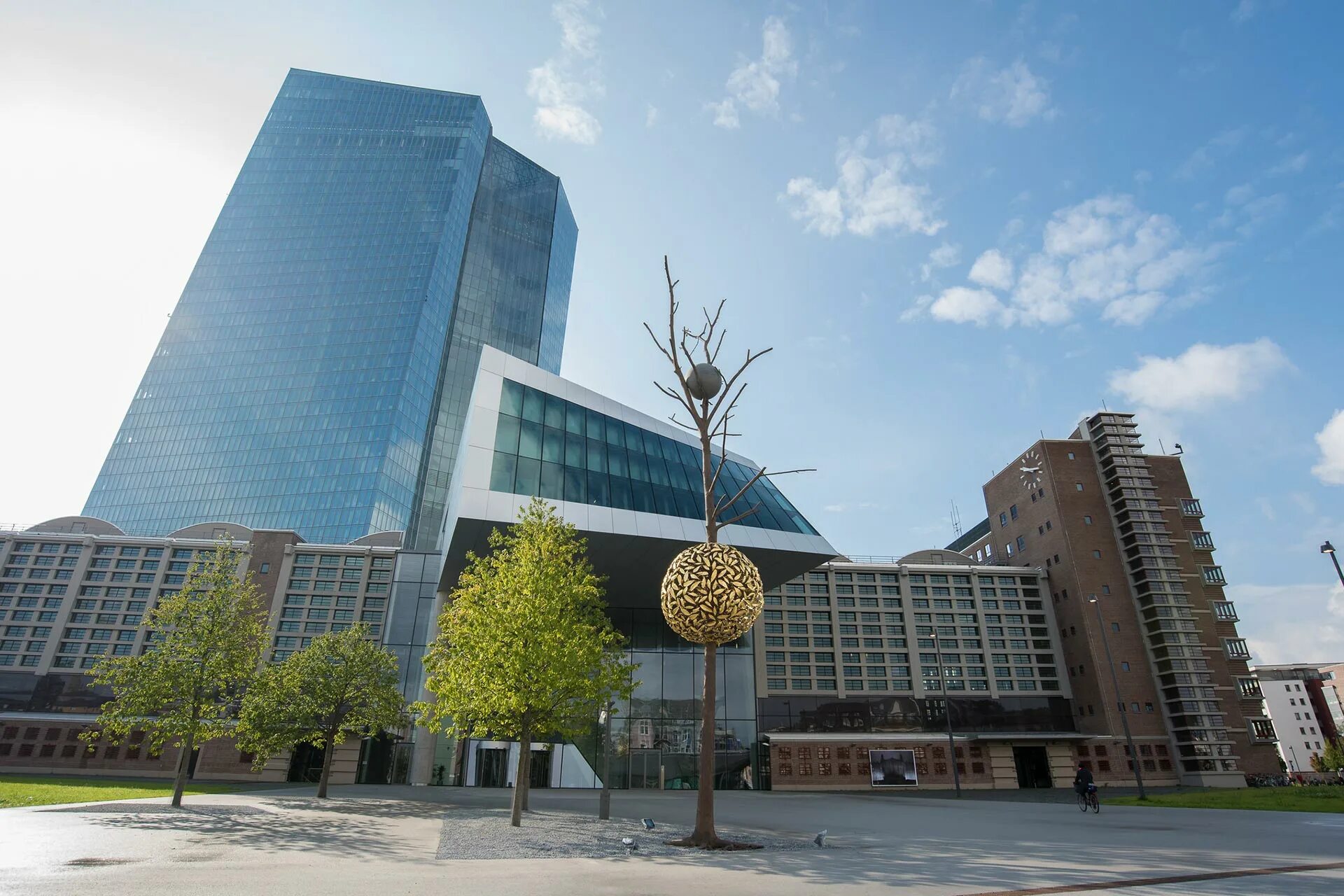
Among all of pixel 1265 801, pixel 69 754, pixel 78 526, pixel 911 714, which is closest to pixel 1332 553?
pixel 1265 801

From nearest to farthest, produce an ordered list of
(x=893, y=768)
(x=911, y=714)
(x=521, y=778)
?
(x=521, y=778) < (x=893, y=768) < (x=911, y=714)

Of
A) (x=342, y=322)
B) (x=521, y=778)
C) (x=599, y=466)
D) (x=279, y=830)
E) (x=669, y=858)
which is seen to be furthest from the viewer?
(x=342, y=322)

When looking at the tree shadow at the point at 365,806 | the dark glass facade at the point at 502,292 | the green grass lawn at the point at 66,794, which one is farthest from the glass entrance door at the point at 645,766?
the dark glass facade at the point at 502,292

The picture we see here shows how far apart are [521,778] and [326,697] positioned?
1682 cm

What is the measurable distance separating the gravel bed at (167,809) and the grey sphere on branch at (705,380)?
693 inches

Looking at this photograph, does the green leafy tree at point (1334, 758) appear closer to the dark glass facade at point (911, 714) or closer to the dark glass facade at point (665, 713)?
the dark glass facade at point (911, 714)

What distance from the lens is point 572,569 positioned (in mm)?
21734

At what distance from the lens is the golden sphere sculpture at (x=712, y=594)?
10.3 metres

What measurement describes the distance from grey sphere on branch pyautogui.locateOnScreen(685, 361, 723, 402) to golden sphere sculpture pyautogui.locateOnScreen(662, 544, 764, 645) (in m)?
3.12

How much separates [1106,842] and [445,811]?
18.4m

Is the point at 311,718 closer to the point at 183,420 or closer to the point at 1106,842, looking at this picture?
the point at 1106,842

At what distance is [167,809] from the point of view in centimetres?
1905

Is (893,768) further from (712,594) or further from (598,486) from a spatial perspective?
(712,594)

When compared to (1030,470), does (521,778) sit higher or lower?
lower
